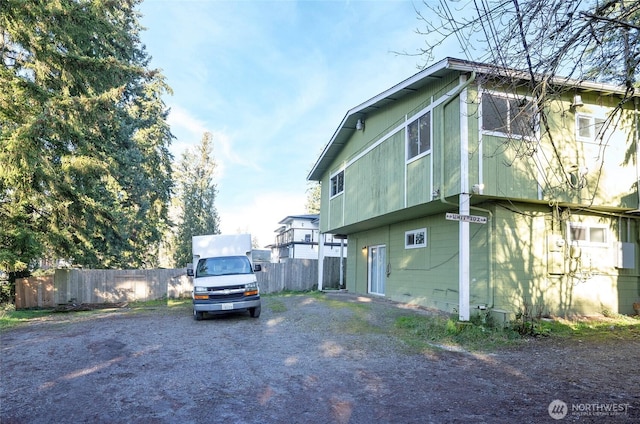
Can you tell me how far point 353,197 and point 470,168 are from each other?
7.14 metres

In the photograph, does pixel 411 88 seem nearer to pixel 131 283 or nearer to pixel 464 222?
pixel 464 222

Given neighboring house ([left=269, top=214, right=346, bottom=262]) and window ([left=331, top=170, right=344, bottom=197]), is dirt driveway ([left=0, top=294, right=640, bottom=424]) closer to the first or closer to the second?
window ([left=331, top=170, right=344, bottom=197])

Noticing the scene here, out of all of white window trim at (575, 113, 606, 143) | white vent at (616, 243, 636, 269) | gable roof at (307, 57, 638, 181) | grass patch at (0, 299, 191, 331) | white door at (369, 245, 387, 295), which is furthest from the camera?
white door at (369, 245, 387, 295)

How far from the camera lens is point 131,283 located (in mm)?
18844

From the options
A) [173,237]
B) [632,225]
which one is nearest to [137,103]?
[173,237]

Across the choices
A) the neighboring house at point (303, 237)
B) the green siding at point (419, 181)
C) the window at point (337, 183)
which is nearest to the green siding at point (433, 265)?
the green siding at point (419, 181)

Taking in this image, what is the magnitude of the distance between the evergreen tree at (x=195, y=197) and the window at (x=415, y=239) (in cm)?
2287

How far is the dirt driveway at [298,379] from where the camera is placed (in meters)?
4.46

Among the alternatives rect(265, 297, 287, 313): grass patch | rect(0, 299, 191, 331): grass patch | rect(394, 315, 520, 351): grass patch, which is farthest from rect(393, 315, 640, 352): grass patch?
rect(0, 299, 191, 331): grass patch

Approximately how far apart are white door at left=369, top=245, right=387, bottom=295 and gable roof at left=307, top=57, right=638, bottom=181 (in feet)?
16.4

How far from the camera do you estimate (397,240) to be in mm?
15094

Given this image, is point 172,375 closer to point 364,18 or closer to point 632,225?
point 364,18

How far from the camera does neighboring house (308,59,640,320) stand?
31.9ft

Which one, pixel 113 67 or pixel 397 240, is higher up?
pixel 113 67
